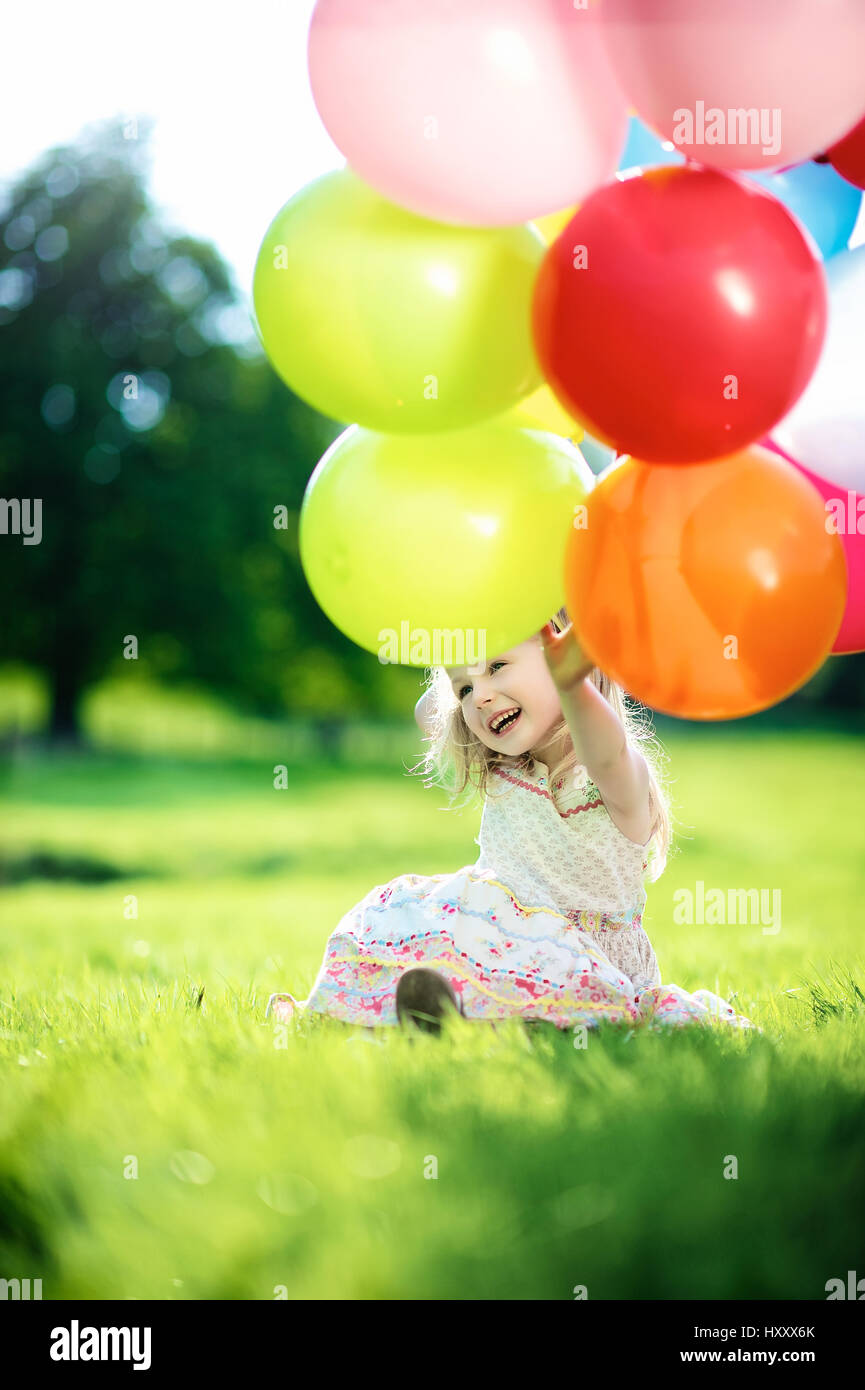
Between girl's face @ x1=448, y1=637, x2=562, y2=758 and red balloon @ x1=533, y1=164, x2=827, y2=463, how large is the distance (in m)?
Answer: 0.78

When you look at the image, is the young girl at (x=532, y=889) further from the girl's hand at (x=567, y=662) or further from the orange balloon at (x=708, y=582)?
the orange balloon at (x=708, y=582)

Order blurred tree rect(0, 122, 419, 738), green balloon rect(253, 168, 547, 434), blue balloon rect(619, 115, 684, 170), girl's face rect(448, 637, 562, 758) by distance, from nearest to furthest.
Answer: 1. green balloon rect(253, 168, 547, 434)
2. blue balloon rect(619, 115, 684, 170)
3. girl's face rect(448, 637, 562, 758)
4. blurred tree rect(0, 122, 419, 738)

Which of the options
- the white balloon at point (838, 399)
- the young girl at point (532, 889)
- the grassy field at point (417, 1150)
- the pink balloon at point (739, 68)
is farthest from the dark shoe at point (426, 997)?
the pink balloon at point (739, 68)

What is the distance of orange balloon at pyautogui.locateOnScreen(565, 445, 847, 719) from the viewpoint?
6.61 ft

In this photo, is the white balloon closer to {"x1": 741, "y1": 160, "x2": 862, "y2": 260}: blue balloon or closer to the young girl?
{"x1": 741, "y1": 160, "x2": 862, "y2": 260}: blue balloon

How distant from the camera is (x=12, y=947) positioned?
4.68m

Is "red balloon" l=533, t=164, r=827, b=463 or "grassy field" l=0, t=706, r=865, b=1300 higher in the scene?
"red balloon" l=533, t=164, r=827, b=463

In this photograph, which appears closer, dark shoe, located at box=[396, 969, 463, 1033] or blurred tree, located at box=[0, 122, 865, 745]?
dark shoe, located at box=[396, 969, 463, 1033]

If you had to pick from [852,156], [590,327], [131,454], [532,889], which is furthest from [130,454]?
[590,327]

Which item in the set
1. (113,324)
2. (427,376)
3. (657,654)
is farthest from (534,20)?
(113,324)

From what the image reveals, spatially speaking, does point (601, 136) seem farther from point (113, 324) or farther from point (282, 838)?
point (113, 324)

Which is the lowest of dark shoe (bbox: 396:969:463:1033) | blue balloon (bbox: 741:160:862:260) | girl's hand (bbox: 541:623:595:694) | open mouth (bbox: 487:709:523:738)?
dark shoe (bbox: 396:969:463:1033)

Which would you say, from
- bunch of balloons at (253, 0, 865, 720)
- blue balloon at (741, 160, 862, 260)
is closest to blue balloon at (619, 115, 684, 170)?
bunch of balloons at (253, 0, 865, 720)

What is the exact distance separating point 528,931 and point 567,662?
624 millimetres
